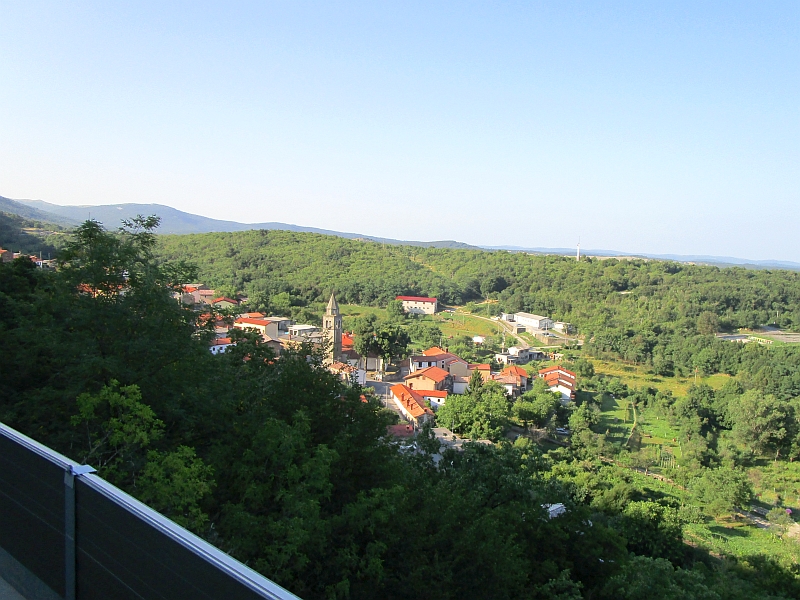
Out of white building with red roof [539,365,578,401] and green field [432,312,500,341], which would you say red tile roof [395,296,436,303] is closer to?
green field [432,312,500,341]

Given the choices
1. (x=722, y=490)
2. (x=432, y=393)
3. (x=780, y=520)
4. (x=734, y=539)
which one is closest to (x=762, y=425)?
(x=780, y=520)

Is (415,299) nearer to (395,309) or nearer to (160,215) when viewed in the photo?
(395,309)

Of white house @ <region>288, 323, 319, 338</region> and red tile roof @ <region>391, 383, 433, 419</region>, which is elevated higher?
white house @ <region>288, 323, 319, 338</region>

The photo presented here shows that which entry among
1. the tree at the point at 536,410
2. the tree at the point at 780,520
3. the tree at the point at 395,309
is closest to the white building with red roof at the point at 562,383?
the tree at the point at 536,410

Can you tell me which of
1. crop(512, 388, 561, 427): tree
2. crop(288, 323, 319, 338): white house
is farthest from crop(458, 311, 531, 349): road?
crop(512, 388, 561, 427): tree

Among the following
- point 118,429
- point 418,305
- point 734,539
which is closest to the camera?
point 118,429

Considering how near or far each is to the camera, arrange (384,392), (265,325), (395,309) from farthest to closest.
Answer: (395,309) → (265,325) → (384,392)
